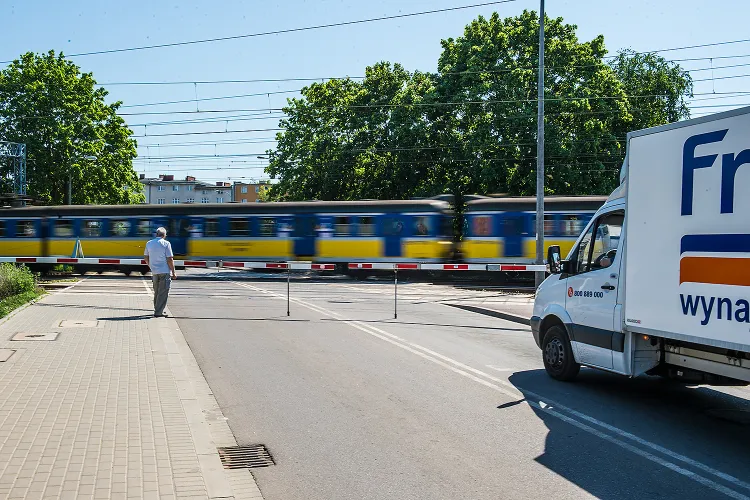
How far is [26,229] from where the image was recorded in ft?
109

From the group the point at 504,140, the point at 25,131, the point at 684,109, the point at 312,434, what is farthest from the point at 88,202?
the point at 312,434

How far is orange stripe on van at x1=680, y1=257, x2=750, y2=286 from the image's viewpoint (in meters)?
5.98

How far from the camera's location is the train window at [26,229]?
33.3m

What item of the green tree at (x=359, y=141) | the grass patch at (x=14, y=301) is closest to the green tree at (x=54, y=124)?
the green tree at (x=359, y=141)

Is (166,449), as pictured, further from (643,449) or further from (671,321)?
(671,321)

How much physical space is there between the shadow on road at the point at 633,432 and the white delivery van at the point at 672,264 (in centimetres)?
46

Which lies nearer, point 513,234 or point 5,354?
point 5,354

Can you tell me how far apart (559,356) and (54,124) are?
48.2m

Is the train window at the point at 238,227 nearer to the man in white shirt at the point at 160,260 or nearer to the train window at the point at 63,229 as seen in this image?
the train window at the point at 63,229

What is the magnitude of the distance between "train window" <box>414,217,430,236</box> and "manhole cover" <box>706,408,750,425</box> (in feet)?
77.3

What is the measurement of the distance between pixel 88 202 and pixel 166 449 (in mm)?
52528

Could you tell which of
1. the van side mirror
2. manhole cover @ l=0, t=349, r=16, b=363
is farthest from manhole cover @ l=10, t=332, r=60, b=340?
the van side mirror

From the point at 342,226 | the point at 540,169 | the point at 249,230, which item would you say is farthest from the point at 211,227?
the point at 540,169

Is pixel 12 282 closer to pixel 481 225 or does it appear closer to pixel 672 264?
pixel 672 264
